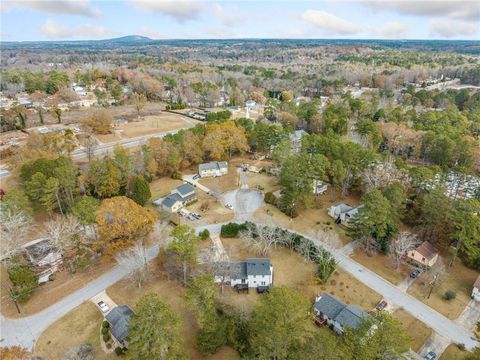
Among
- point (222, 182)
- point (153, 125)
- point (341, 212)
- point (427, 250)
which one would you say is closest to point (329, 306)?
point (427, 250)

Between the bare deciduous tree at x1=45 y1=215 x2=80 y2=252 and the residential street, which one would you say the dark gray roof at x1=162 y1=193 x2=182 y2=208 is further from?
the bare deciduous tree at x1=45 y1=215 x2=80 y2=252

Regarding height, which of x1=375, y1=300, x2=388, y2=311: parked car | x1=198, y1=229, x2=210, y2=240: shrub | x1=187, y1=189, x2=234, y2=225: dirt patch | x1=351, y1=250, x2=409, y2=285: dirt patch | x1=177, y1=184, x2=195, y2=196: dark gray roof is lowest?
x1=351, y1=250, x2=409, y2=285: dirt patch

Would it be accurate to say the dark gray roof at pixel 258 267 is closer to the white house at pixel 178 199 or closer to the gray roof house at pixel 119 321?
the gray roof house at pixel 119 321

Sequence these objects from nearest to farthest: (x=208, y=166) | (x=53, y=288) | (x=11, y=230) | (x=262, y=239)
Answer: (x=53, y=288)
(x=11, y=230)
(x=262, y=239)
(x=208, y=166)

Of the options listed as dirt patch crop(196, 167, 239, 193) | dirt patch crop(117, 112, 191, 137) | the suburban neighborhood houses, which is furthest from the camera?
dirt patch crop(117, 112, 191, 137)

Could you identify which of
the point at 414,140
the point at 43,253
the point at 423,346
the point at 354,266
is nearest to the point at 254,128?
the point at 414,140

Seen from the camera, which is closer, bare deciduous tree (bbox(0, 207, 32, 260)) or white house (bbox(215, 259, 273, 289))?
white house (bbox(215, 259, 273, 289))

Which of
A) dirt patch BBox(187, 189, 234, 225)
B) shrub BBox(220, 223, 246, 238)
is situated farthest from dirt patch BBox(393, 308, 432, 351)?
dirt patch BBox(187, 189, 234, 225)

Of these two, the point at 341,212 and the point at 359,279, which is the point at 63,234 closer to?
the point at 359,279
